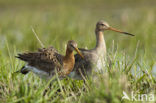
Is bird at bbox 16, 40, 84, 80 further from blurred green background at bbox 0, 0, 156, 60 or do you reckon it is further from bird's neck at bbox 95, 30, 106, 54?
bird's neck at bbox 95, 30, 106, 54

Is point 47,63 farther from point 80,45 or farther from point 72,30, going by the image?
point 72,30

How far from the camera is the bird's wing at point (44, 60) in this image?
4.65 metres

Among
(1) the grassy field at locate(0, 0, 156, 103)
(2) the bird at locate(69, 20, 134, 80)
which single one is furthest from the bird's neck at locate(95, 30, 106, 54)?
(1) the grassy field at locate(0, 0, 156, 103)

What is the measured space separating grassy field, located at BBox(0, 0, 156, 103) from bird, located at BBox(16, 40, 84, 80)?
14cm

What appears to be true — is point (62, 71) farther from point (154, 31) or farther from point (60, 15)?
point (60, 15)

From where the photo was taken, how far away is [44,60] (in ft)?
15.4

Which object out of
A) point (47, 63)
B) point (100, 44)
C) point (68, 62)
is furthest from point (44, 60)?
point (100, 44)

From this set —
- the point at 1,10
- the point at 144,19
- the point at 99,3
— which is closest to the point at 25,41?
the point at 144,19

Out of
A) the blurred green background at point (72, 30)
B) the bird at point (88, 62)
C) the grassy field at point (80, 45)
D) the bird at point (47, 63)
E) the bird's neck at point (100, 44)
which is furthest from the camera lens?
the blurred green background at point (72, 30)

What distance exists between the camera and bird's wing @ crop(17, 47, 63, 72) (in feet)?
15.3

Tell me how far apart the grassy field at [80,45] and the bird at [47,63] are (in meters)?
0.14

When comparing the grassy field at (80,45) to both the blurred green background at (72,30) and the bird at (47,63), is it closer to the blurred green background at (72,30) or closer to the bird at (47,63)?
the blurred green background at (72,30)

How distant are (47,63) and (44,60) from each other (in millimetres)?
67

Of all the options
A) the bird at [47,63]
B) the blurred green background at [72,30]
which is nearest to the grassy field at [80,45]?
the blurred green background at [72,30]
